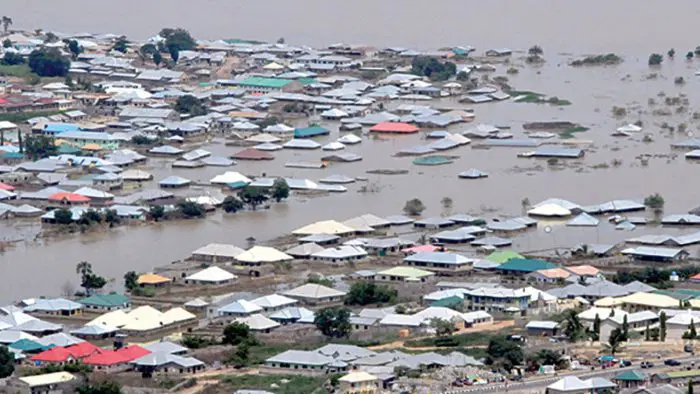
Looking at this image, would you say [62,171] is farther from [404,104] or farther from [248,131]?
[404,104]

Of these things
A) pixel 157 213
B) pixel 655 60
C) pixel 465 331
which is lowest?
pixel 465 331

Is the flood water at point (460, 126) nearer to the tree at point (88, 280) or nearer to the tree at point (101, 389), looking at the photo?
the tree at point (88, 280)

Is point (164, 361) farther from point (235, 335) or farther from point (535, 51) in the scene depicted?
point (535, 51)

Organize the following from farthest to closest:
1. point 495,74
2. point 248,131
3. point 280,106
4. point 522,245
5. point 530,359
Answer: point 495,74, point 280,106, point 248,131, point 522,245, point 530,359

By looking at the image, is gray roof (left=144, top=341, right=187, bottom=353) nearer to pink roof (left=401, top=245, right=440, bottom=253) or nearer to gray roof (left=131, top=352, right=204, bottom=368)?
gray roof (left=131, top=352, right=204, bottom=368)

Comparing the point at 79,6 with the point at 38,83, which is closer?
the point at 38,83

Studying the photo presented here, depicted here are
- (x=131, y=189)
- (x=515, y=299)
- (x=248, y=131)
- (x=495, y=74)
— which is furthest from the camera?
(x=495, y=74)

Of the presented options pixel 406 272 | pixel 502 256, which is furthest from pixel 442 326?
Answer: pixel 502 256

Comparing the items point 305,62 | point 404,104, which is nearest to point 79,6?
point 305,62
